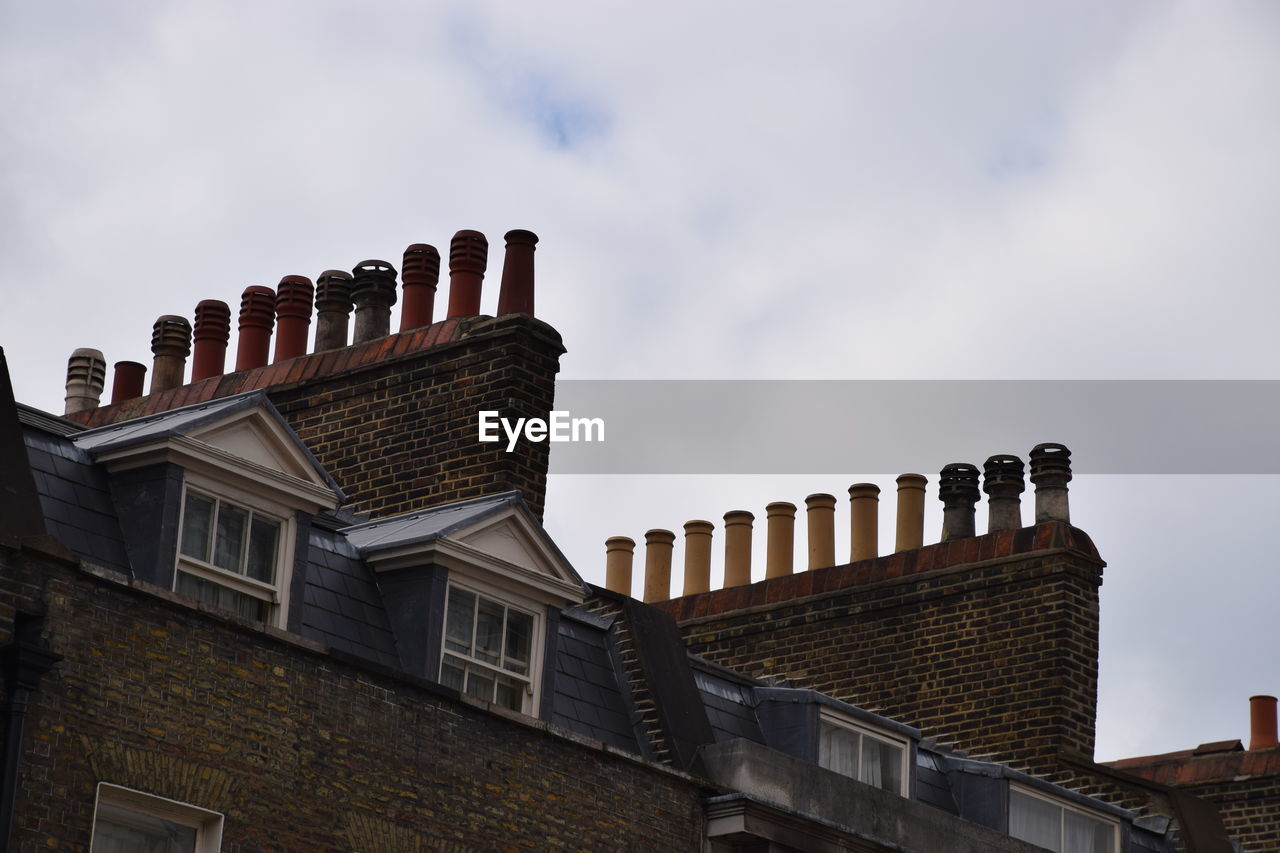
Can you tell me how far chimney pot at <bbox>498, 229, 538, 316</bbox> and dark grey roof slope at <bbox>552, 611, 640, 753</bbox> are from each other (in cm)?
343

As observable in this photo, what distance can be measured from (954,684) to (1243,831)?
5.05 m

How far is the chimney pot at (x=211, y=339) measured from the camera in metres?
26.5

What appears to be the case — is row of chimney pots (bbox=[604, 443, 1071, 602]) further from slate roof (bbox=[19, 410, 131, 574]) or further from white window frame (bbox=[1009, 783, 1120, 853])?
slate roof (bbox=[19, 410, 131, 574])

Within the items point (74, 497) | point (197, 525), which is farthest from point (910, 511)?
point (74, 497)

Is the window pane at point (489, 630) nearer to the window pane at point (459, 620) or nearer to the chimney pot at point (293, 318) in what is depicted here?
the window pane at point (459, 620)

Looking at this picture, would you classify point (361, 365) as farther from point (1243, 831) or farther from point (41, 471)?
point (1243, 831)

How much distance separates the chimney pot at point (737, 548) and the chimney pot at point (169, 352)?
346 inches

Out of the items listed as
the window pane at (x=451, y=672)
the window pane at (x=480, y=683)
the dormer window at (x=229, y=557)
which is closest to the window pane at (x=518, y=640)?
the window pane at (x=480, y=683)

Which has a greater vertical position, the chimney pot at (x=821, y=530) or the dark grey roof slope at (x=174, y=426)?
the chimney pot at (x=821, y=530)

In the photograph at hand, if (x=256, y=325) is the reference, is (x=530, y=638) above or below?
below

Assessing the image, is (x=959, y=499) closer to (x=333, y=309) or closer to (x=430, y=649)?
(x=333, y=309)

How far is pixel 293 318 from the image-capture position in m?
25.8

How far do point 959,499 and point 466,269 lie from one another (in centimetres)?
963

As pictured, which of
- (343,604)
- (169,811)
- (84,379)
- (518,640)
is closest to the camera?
(169,811)
